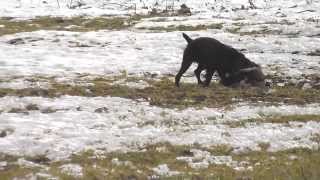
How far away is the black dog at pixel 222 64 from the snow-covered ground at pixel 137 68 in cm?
185

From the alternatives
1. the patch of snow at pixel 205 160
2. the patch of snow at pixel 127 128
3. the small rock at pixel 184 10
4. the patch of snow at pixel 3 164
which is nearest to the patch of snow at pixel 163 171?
the patch of snow at pixel 205 160

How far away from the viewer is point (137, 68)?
19.0 meters

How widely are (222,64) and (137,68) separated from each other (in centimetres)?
335

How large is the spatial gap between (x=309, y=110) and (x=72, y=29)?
1532 cm

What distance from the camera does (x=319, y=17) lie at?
27.3 m

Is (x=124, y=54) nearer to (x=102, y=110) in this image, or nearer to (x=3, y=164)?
(x=102, y=110)

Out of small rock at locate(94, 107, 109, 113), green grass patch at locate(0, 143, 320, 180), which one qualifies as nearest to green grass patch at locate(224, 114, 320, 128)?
green grass patch at locate(0, 143, 320, 180)

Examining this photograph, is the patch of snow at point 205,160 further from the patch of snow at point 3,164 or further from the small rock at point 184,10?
the small rock at point 184,10

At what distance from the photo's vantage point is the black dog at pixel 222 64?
16.3m

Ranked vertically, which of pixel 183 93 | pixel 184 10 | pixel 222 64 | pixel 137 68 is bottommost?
pixel 184 10

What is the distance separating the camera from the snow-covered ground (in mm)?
11234

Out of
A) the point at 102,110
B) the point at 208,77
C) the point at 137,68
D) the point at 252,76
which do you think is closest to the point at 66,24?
the point at 137,68

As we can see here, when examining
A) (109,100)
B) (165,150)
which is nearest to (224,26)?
(109,100)

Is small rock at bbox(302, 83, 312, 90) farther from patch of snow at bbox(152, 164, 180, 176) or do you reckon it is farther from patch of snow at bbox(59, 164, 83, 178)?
patch of snow at bbox(59, 164, 83, 178)
